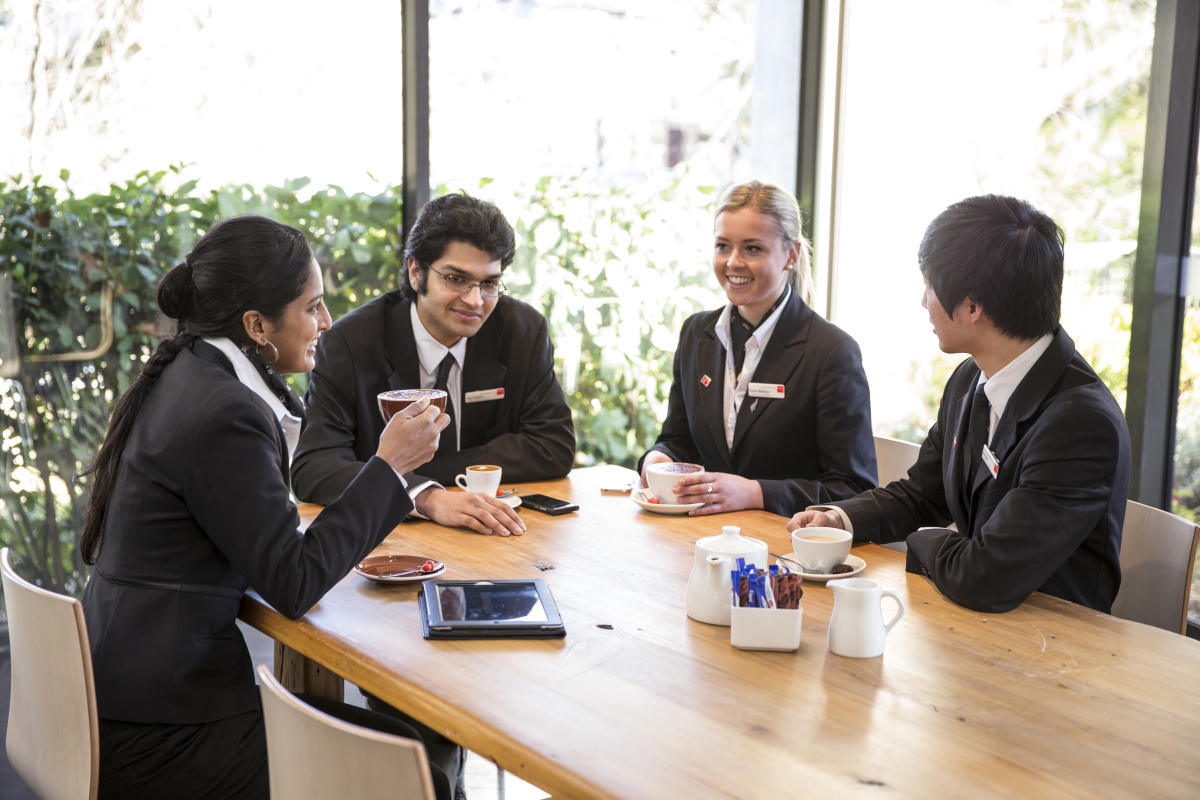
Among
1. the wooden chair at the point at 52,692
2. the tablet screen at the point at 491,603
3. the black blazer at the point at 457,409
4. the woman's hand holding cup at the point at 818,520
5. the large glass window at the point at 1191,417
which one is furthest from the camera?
the large glass window at the point at 1191,417

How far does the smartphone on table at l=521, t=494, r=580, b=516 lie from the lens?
7.93 feet

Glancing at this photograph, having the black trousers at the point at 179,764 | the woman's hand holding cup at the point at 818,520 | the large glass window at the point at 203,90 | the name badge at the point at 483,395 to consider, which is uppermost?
the large glass window at the point at 203,90

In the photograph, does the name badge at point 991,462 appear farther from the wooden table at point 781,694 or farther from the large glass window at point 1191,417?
the large glass window at point 1191,417

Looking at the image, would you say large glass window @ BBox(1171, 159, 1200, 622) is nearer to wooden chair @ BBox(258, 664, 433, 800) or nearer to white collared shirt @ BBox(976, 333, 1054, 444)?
white collared shirt @ BBox(976, 333, 1054, 444)

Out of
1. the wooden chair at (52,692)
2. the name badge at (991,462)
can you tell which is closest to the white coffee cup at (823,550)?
the name badge at (991,462)

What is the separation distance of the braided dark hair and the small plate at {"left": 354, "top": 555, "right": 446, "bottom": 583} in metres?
0.45

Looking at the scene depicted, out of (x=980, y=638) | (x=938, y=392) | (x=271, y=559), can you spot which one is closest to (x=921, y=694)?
(x=980, y=638)

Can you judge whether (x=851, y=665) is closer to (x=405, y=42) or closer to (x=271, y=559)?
(x=271, y=559)

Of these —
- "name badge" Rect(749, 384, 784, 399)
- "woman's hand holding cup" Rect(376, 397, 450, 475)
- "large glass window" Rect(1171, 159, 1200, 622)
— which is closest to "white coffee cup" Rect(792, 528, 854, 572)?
"woman's hand holding cup" Rect(376, 397, 450, 475)

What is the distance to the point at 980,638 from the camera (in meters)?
1.71

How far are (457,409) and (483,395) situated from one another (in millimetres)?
74

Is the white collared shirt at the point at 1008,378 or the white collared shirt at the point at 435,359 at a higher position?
the white collared shirt at the point at 1008,378

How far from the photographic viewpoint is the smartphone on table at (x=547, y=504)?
2.42 m

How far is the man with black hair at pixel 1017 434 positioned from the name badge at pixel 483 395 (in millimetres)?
1162
